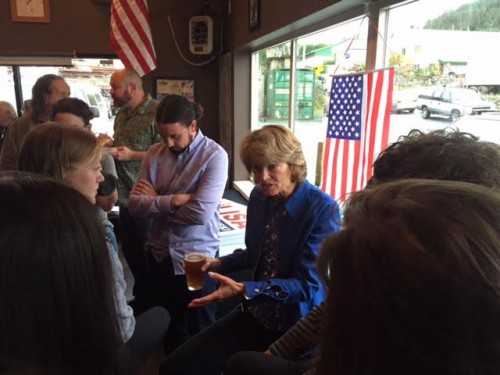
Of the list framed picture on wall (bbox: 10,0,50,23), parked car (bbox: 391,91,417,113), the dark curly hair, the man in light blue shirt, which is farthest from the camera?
framed picture on wall (bbox: 10,0,50,23)

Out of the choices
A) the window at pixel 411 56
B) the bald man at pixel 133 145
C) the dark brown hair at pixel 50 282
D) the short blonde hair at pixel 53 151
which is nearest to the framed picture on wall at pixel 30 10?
the bald man at pixel 133 145

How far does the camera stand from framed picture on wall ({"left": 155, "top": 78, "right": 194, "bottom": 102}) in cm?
511

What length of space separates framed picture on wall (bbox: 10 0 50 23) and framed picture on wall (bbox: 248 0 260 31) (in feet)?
8.64

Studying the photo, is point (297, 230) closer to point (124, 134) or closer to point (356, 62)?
point (356, 62)

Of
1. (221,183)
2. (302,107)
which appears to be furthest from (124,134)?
(302,107)

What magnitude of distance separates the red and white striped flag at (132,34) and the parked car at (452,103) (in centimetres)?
317

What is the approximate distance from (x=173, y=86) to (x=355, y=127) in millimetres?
3595

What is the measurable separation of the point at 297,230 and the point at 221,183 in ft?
1.94

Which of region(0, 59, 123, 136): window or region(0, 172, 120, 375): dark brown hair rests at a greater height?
region(0, 59, 123, 136): window

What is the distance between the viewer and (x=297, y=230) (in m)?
1.46

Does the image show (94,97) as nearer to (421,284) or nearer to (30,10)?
(30,10)

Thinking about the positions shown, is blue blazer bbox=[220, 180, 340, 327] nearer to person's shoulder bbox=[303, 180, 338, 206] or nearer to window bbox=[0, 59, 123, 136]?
person's shoulder bbox=[303, 180, 338, 206]

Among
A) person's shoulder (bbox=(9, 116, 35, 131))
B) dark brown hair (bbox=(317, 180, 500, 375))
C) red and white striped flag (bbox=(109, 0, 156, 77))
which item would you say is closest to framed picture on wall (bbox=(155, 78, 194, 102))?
red and white striped flag (bbox=(109, 0, 156, 77))

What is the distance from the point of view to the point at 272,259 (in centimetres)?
156
